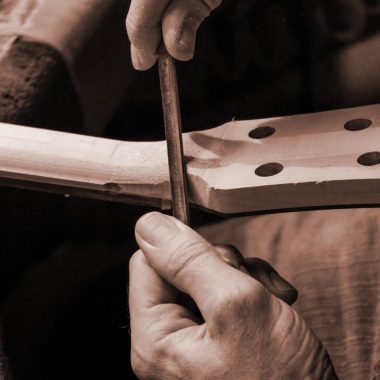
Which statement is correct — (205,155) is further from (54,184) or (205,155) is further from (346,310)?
(346,310)

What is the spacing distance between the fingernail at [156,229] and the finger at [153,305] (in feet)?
0.13

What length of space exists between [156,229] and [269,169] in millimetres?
130

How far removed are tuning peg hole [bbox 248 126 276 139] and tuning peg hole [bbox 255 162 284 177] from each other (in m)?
0.06

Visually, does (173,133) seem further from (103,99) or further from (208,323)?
(103,99)

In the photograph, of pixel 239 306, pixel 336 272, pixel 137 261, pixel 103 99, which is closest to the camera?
pixel 239 306

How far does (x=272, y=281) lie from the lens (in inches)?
30.9

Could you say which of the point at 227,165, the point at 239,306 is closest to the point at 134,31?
the point at 227,165

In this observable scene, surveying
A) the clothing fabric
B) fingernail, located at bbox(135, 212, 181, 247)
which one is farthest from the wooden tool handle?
the clothing fabric

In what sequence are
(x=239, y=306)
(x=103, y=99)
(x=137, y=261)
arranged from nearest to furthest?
(x=239, y=306) < (x=137, y=261) < (x=103, y=99)

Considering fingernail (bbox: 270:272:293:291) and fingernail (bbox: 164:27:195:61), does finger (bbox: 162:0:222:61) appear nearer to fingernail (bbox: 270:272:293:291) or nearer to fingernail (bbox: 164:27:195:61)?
fingernail (bbox: 164:27:195:61)

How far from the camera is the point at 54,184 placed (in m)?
0.76

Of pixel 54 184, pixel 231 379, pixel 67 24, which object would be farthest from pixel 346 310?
pixel 67 24

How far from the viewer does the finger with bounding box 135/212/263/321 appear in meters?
0.64

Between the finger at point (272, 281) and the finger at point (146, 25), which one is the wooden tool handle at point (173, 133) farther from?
the finger at point (272, 281)
